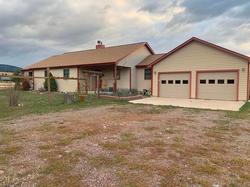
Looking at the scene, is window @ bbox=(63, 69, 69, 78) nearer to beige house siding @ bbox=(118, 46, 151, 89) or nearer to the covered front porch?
the covered front porch

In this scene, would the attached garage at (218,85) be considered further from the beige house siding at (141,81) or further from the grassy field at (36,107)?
the grassy field at (36,107)

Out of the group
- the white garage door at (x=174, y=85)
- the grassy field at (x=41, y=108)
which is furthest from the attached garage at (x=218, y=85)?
the grassy field at (x=41, y=108)

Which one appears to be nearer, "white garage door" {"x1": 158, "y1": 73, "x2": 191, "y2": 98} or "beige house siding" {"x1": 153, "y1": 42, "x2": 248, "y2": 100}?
"beige house siding" {"x1": 153, "y1": 42, "x2": 248, "y2": 100}

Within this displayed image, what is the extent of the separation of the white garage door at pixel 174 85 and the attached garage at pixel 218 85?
929 mm

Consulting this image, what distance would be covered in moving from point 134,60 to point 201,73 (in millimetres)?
6927

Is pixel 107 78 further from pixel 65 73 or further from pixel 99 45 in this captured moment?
pixel 99 45

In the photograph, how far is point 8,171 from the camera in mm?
3795

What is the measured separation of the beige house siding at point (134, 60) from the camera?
67.0 feet

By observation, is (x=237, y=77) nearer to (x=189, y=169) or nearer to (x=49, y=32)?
(x=189, y=169)

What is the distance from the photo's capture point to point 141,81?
2170 centimetres

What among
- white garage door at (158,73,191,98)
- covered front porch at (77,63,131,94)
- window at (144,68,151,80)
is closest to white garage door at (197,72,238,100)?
white garage door at (158,73,191,98)

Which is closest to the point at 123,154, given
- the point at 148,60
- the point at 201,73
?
the point at 201,73

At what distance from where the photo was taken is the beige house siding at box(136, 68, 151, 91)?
21198mm

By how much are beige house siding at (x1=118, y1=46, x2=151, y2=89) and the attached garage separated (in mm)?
6442
